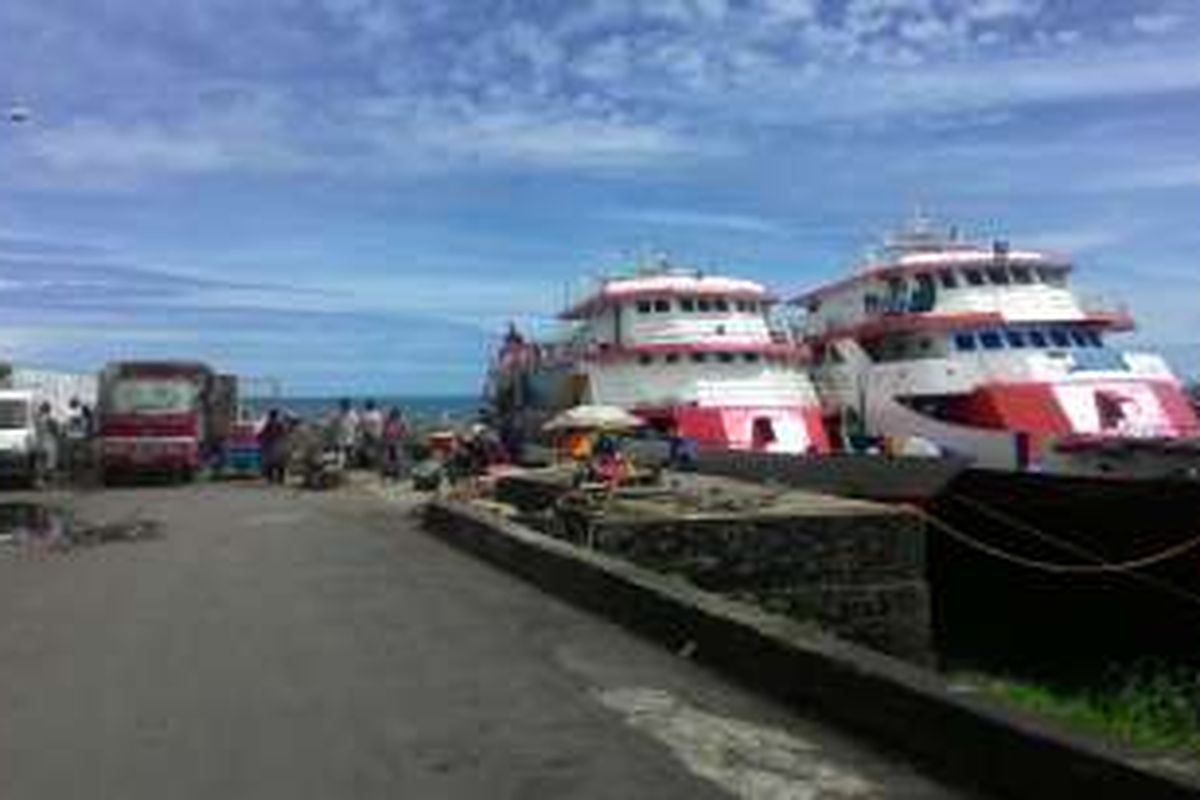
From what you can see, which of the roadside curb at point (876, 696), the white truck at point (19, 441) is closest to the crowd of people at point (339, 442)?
the white truck at point (19, 441)

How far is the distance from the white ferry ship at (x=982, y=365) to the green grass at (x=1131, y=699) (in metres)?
19.0

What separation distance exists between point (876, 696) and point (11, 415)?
127 feet

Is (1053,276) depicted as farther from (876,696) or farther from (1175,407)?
(876,696)

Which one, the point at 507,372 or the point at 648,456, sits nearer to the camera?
the point at 648,456

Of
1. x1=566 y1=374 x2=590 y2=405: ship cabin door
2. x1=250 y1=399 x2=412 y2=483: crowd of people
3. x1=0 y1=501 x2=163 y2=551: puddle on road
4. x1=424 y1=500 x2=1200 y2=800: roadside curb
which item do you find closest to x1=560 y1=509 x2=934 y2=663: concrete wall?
x1=424 y1=500 x2=1200 y2=800: roadside curb

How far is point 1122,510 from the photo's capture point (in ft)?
68.4

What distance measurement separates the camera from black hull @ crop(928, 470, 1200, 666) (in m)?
20.0

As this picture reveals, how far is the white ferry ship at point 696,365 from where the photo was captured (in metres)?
47.8

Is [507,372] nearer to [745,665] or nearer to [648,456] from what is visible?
[648,456]

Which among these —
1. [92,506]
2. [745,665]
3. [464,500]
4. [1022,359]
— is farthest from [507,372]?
[745,665]

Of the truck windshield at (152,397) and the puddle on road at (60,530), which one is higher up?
the truck windshield at (152,397)

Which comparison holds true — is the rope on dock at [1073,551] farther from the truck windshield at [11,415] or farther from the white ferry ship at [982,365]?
the truck windshield at [11,415]

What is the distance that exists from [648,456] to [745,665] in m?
23.8

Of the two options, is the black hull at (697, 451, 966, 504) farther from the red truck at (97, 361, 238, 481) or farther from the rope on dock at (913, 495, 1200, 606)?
the red truck at (97, 361, 238, 481)
